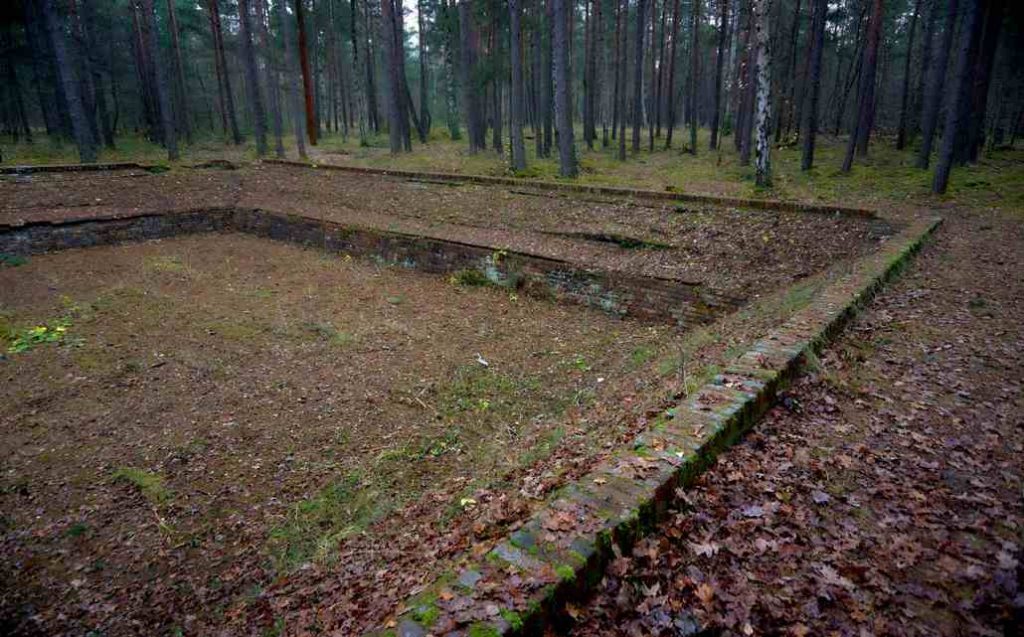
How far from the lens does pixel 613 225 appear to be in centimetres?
1137

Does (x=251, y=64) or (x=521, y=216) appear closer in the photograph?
(x=521, y=216)

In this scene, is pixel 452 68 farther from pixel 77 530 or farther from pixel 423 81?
pixel 77 530

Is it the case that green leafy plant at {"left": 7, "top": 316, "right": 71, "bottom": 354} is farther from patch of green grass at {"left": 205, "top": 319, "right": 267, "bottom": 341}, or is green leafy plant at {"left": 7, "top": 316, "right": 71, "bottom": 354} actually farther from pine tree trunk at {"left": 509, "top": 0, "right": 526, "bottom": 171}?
pine tree trunk at {"left": 509, "top": 0, "right": 526, "bottom": 171}

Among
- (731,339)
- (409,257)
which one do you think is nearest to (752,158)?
(409,257)

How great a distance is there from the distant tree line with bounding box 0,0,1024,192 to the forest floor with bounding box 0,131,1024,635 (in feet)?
32.7

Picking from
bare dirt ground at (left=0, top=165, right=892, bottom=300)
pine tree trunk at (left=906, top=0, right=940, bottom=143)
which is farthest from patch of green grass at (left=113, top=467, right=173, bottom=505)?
pine tree trunk at (left=906, top=0, right=940, bottom=143)

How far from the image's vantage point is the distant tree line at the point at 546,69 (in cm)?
1599

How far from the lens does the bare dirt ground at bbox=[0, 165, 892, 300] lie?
916 centimetres

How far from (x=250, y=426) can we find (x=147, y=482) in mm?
1089

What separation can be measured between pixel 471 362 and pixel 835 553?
5.32m

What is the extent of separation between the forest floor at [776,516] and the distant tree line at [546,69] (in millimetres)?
9953

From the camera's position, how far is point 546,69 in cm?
2428

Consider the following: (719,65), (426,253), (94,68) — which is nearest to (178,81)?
(94,68)

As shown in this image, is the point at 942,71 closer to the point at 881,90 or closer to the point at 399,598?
the point at 881,90
